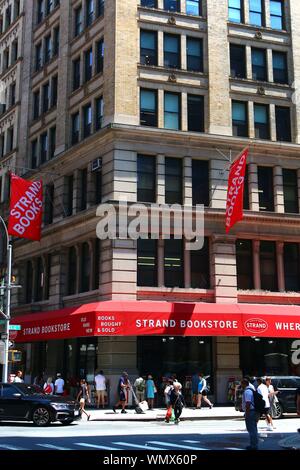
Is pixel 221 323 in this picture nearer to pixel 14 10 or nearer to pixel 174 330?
pixel 174 330

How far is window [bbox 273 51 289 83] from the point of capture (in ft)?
119

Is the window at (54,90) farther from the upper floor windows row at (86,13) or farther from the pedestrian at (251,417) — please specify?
the pedestrian at (251,417)

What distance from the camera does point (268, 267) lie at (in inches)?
1316

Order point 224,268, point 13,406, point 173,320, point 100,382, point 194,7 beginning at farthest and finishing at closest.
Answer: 1. point 194,7
2. point 224,268
3. point 173,320
4. point 100,382
5. point 13,406

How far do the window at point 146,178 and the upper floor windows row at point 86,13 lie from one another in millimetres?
9191

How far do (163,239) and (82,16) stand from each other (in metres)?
15.4

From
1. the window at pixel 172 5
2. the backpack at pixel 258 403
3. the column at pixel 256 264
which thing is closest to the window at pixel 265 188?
the column at pixel 256 264

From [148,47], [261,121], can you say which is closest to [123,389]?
[261,121]

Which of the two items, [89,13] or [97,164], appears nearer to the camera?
[97,164]

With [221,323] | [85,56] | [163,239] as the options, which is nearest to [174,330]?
[221,323]

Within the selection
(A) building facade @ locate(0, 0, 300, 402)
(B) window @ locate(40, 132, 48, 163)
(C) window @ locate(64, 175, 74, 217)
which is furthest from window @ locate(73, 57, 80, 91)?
(C) window @ locate(64, 175, 74, 217)

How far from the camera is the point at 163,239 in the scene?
31500 millimetres

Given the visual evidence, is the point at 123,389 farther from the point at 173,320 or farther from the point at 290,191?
the point at 290,191

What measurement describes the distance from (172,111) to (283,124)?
6860 millimetres
